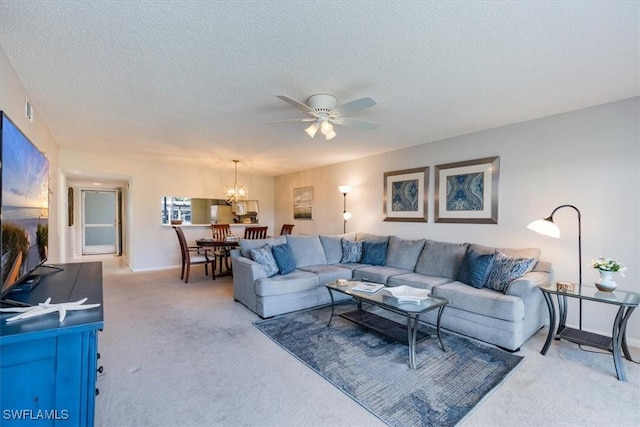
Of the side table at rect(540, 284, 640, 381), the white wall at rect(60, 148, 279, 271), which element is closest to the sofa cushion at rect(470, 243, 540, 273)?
the side table at rect(540, 284, 640, 381)

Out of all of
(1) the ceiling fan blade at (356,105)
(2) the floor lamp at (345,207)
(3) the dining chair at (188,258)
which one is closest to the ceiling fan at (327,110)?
(1) the ceiling fan blade at (356,105)

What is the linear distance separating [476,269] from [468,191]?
1244mm

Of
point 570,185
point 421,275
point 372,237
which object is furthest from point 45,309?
point 570,185

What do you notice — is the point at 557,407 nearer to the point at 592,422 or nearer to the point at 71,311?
the point at 592,422

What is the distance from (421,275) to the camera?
3816mm

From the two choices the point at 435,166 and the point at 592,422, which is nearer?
the point at 592,422

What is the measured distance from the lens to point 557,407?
1907 mm

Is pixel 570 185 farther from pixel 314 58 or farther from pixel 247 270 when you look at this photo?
pixel 247 270

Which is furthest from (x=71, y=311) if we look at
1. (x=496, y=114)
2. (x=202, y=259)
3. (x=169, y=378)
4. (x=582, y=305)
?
(x=202, y=259)

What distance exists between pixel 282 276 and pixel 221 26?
279 centimetres

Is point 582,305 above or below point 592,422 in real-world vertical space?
above

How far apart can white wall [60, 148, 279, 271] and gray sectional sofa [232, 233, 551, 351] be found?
324 centimetres

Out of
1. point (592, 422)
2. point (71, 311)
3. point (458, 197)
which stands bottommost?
point (592, 422)

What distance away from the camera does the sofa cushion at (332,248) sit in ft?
15.6
